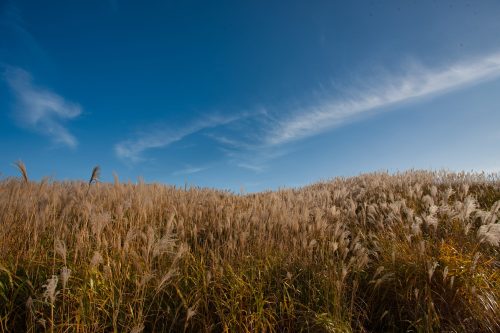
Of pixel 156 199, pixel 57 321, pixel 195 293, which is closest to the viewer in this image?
pixel 57 321

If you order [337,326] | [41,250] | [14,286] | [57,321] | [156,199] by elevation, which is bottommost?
[337,326]

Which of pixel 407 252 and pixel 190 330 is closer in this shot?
pixel 190 330

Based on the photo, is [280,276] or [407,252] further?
[407,252]

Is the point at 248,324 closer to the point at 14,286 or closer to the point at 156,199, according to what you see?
the point at 14,286

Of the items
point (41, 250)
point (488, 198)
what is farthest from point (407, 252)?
point (488, 198)

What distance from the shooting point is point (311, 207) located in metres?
7.71

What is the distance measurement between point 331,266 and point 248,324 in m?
1.23

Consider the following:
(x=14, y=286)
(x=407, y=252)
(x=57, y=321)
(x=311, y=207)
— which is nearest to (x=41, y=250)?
(x=14, y=286)

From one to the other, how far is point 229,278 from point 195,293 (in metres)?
0.43

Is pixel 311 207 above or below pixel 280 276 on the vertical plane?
above

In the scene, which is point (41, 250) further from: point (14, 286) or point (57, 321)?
point (57, 321)

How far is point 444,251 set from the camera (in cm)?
429

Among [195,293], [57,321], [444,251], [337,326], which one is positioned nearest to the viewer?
[57,321]

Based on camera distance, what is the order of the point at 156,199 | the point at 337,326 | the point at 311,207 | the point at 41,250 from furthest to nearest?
1. the point at 311,207
2. the point at 156,199
3. the point at 41,250
4. the point at 337,326
